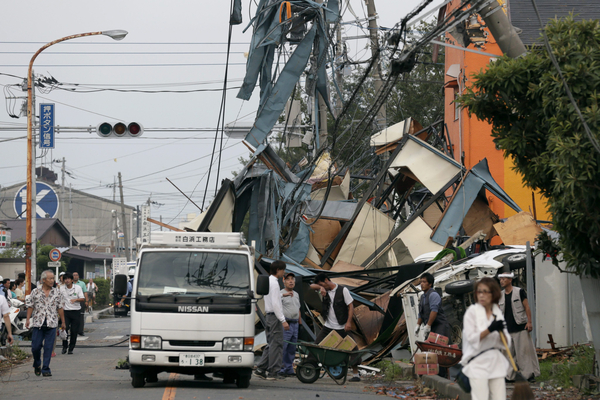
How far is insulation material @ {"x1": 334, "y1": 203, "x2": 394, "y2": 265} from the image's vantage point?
18875 millimetres

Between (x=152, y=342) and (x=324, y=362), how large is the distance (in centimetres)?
276

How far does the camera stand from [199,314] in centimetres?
1000

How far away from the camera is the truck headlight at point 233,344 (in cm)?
1004

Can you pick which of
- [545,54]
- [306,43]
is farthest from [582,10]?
[545,54]

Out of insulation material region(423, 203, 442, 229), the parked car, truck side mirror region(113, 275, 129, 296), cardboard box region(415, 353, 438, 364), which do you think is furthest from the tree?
insulation material region(423, 203, 442, 229)

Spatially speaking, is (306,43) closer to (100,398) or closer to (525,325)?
(525,325)

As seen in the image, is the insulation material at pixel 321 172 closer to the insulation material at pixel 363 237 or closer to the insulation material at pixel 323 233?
the insulation material at pixel 323 233

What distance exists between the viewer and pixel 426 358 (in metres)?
10.4

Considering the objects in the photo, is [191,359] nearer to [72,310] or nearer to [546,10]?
[72,310]

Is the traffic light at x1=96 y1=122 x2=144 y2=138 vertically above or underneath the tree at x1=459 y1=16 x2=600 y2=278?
above

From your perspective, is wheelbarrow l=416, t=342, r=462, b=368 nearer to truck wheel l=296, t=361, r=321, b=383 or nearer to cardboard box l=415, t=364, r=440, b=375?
cardboard box l=415, t=364, r=440, b=375

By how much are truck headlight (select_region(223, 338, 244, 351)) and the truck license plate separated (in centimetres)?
35

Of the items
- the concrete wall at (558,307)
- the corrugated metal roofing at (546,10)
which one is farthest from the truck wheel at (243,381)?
the corrugated metal roofing at (546,10)

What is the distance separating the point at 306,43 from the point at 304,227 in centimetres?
478
